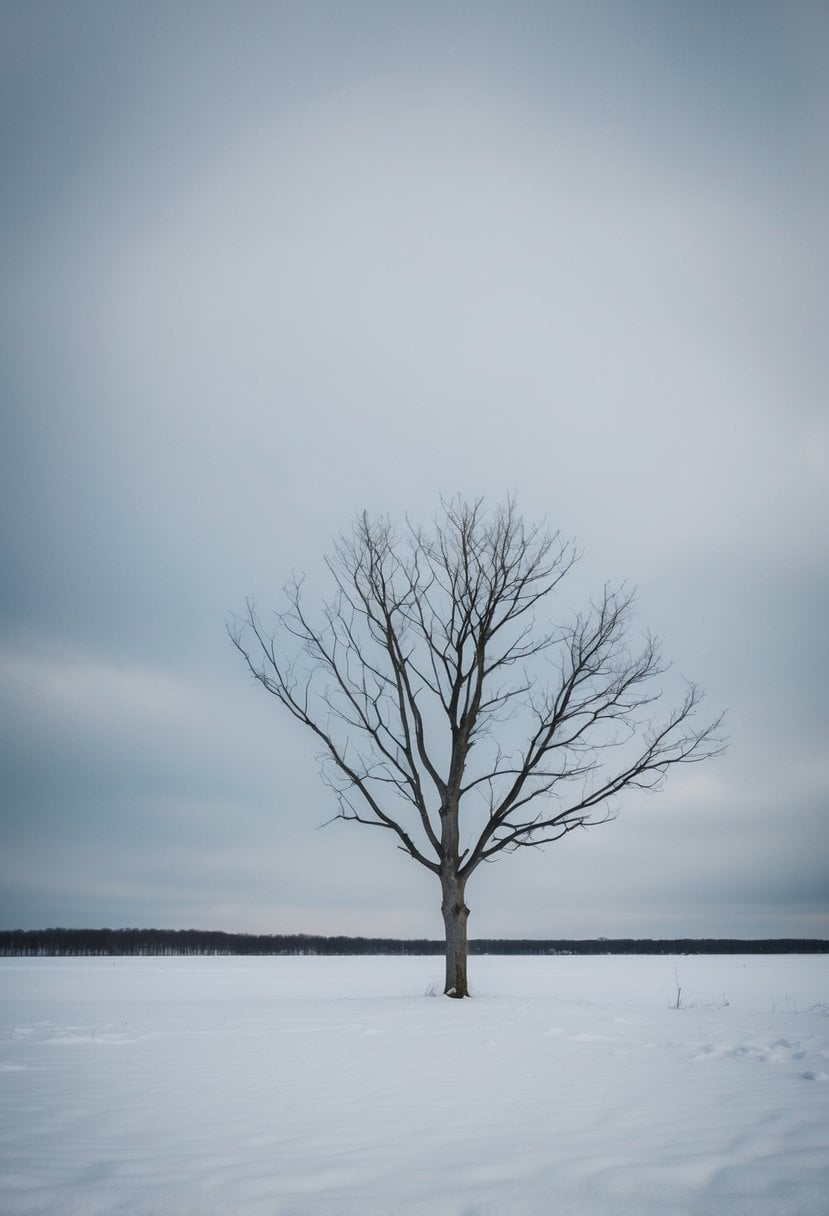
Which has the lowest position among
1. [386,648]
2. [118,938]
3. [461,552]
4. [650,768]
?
[118,938]

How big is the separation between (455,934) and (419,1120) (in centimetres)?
985

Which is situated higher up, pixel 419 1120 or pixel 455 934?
pixel 455 934

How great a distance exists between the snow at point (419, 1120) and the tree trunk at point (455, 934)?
4.43 meters

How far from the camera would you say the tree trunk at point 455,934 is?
1415cm

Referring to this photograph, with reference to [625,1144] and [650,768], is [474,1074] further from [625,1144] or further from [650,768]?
[650,768]

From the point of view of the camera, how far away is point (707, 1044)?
8.24 meters

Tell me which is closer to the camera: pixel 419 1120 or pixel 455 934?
pixel 419 1120

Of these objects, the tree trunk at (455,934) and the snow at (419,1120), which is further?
the tree trunk at (455,934)

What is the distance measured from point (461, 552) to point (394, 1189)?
44.4 ft

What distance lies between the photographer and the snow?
3537mm

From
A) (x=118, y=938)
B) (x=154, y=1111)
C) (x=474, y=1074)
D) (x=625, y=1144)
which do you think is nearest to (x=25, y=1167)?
(x=154, y=1111)

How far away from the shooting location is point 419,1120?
16.6 feet

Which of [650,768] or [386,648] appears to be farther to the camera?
[386,648]

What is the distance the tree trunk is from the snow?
174 inches
